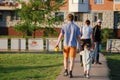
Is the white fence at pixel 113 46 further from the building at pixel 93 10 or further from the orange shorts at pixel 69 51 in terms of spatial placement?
the building at pixel 93 10

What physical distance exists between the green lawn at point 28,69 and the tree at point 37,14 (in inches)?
757

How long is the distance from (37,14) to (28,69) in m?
24.9

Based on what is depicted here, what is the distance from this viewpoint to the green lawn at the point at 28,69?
1731 centimetres

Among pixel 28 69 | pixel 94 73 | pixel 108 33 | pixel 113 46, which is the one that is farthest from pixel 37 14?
pixel 94 73

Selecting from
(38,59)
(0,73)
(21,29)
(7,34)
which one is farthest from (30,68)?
(7,34)

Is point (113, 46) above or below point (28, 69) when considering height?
below

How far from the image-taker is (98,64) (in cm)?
2053

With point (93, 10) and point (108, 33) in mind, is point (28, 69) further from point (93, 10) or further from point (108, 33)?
point (93, 10)

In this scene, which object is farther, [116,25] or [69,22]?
[116,25]

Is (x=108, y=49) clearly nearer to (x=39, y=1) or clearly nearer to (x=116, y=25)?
(x=39, y=1)

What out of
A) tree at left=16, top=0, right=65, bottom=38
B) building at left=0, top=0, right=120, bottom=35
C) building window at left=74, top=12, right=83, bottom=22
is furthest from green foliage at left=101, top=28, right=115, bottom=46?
tree at left=16, top=0, right=65, bottom=38

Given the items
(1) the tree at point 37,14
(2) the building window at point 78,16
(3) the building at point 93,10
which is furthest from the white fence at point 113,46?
(2) the building window at point 78,16

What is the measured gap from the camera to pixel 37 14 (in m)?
44.6

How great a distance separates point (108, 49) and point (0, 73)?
19508 mm
